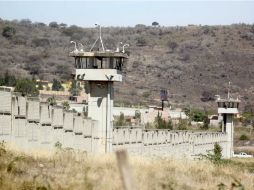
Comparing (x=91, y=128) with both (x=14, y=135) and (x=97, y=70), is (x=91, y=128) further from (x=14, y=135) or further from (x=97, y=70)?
(x=14, y=135)

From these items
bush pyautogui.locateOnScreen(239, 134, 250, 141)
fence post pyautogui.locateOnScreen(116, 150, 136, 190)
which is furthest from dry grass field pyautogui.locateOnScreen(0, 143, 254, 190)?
bush pyautogui.locateOnScreen(239, 134, 250, 141)

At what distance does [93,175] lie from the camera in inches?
626

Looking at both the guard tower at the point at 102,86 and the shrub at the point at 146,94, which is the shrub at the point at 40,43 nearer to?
the shrub at the point at 146,94

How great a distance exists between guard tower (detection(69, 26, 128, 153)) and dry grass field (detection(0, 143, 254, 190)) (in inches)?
760

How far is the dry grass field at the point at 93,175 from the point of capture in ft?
46.0

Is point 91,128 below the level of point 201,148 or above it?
above

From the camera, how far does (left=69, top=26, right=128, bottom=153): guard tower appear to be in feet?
137

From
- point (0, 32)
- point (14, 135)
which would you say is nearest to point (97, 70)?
point (14, 135)

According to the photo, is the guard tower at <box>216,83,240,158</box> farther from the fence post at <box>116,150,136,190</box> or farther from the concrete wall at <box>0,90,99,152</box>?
the fence post at <box>116,150,136,190</box>

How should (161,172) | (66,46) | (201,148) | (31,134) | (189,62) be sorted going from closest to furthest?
(161,172)
(31,134)
(201,148)
(189,62)
(66,46)

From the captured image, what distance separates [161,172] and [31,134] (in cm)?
1590

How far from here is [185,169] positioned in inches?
821

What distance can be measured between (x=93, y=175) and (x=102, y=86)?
26700 mm

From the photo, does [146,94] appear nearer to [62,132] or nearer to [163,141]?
[163,141]
